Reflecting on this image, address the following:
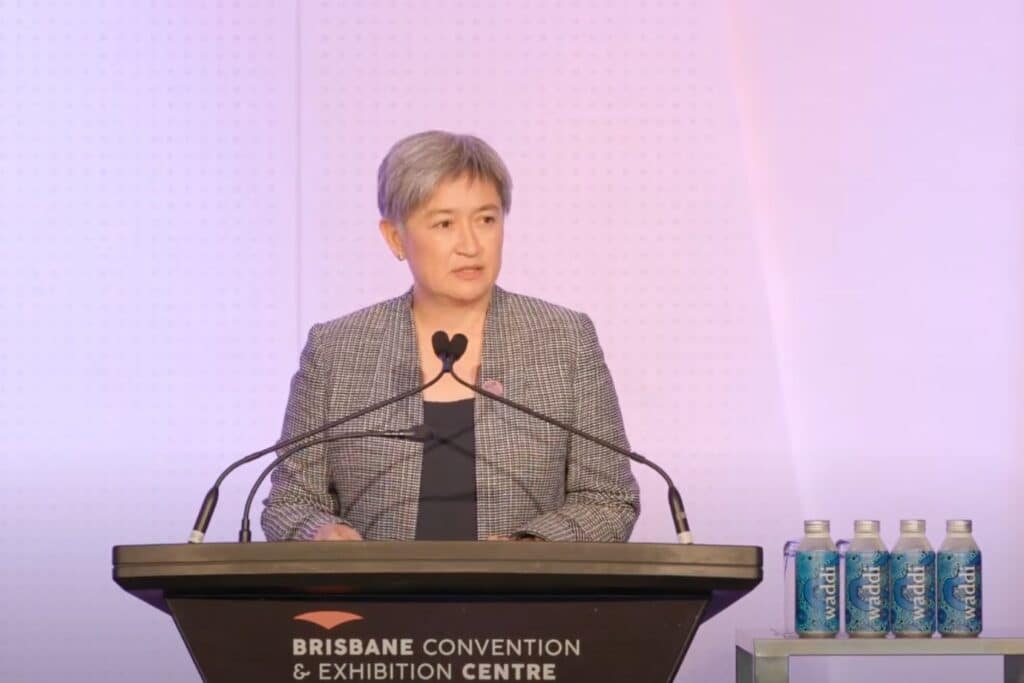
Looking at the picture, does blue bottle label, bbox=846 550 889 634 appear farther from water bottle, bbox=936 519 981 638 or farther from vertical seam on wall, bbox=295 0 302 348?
vertical seam on wall, bbox=295 0 302 348

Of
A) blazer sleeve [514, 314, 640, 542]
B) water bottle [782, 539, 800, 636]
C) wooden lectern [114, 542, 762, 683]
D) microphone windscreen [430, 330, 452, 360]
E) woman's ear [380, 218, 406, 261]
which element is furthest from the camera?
water bottle [782, 539, 800, 636]

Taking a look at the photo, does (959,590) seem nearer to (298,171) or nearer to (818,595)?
(818,595)

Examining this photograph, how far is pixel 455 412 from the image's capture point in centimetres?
247

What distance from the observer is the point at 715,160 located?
141 inches

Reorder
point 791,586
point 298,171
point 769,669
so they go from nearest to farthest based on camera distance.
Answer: point 769,669, point 791,586, point 298,171

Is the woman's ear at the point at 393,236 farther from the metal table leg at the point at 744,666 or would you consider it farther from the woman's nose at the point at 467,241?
the metal table leg at the point at 744,666

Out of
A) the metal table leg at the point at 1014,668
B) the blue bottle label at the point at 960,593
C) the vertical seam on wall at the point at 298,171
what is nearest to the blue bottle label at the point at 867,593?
the blue bottle label at the point at 960,593

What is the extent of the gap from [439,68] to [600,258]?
583 mm

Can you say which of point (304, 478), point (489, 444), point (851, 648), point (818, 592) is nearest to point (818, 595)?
point (818, 592)

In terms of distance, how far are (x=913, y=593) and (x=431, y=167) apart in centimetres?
114

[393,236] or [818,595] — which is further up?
[393,236]

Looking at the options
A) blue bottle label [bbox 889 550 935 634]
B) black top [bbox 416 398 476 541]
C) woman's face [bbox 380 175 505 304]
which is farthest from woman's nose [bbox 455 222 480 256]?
blue bottle label [bbox 889 550 935 634]

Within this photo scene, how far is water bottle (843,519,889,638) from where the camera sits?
8.89 ft

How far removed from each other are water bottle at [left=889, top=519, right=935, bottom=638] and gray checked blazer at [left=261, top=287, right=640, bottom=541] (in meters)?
0.58
